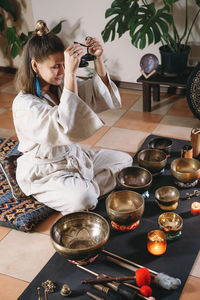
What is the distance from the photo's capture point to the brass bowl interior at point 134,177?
2668 millimetres

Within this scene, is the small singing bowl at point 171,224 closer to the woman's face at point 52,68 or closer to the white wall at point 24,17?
the woman's face at point 52,68

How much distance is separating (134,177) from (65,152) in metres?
0.50

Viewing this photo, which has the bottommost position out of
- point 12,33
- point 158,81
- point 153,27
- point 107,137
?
point 107,137

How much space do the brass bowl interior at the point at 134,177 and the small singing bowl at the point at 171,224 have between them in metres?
0.34

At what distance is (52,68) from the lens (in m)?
2.35

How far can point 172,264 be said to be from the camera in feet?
6.88

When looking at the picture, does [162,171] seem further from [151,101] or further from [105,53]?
[105,53]

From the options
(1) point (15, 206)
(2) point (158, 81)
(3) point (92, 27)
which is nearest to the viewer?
(1) point (15, 206)

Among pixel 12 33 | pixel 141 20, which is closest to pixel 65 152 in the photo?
pixel 141 20

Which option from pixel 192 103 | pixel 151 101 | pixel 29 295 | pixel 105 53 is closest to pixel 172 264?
pixel 29 295

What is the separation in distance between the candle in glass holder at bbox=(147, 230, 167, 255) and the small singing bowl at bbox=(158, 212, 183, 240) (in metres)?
0.06

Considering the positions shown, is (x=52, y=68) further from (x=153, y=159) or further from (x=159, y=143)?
(x=159, y=143)

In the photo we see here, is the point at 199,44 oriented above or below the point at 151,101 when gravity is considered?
above

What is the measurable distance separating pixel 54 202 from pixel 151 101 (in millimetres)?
2074
